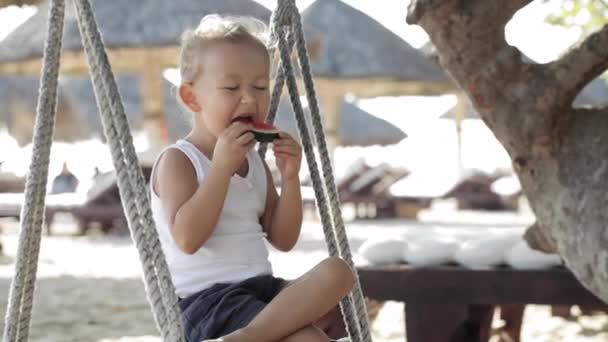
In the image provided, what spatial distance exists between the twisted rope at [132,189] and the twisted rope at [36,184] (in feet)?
0.66

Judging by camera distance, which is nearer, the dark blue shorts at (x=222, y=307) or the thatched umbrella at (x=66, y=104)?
the dark blue shorts at (x=222, y=307)

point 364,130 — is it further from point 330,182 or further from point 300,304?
point 300,304

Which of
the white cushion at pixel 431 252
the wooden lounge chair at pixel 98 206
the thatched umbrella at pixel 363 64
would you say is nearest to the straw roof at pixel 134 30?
the wooden lounge chair at pixel 98 206

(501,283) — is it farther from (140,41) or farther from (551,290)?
(140,41)

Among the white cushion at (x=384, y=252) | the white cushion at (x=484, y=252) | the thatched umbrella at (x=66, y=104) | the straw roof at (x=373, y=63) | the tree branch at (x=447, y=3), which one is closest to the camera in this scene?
the tree branch at (x=447, y=3)

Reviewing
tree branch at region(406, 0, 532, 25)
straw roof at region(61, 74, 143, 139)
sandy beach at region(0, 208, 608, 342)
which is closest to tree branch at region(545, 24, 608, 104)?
tree branch at region(406, 0, 532, 25)

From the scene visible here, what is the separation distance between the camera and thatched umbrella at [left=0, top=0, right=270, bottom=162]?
988cm

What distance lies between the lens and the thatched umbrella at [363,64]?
12.0 meters

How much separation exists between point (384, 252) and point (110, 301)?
238 centimetres

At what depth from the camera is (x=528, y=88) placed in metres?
2.03

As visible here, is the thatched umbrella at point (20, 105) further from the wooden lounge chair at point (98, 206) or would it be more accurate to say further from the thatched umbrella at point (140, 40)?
the wooden lounge chair at point (98, 206)

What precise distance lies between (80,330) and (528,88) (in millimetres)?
2780

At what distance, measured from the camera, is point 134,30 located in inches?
391

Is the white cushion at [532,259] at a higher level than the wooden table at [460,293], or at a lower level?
higher
